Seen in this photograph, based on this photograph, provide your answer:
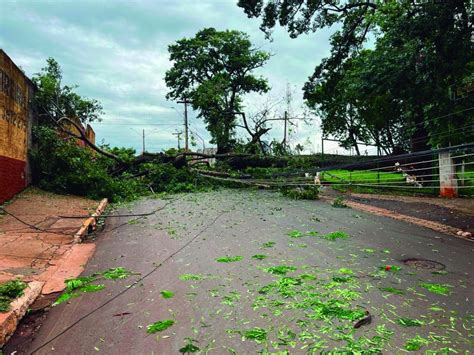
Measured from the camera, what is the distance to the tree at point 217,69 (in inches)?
1124

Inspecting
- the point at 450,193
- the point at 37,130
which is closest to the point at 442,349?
the point at 450,193

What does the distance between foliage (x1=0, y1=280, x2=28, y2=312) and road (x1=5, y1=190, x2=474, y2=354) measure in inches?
12.5

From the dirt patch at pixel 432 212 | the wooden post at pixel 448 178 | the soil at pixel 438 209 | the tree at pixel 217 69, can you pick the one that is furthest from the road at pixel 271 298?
the tree at pixel 217 69

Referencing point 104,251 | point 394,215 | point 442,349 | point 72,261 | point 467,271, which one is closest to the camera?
point 442,349

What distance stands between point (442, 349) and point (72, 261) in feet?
14.4

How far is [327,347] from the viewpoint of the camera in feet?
8.35

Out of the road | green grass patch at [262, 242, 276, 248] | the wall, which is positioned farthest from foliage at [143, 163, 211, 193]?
green grass patch at [262, 242, 276, 248]

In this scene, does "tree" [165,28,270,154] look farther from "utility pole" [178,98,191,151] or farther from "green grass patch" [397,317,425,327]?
"green grass patch" [397,317,425,327]

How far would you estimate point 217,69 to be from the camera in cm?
3008

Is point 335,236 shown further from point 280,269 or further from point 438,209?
point 438,209

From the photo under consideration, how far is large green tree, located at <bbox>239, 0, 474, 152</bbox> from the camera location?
26.5ft

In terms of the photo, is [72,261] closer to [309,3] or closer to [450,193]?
[450,193]

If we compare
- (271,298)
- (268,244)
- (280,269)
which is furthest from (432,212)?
(271,298)

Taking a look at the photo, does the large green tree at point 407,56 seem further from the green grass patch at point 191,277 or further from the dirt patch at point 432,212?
the green grass patch at point 191,277
